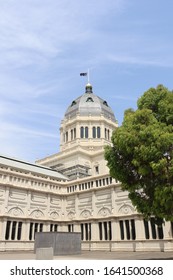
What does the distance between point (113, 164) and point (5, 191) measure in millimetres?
27502

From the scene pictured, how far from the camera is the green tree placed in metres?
16.6

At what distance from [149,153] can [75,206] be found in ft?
111

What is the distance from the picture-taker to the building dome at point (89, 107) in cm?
6425

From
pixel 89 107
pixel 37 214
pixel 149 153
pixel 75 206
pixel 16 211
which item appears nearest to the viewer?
pixel 149 153

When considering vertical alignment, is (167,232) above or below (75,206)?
below

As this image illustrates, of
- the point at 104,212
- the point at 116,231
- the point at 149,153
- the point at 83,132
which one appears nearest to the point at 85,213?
the point at 104,212

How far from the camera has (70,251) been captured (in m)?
30.8

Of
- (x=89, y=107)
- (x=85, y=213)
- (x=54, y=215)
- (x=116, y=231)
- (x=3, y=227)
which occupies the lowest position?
(x=116, y=231)

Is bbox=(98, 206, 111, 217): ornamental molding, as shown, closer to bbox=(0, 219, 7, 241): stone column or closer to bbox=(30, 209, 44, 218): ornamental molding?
bbox=(30, 209, 44, 218): ornamental molding

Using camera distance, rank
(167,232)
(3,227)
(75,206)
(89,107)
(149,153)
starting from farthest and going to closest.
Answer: (89,107)
(75,206)
(3,227)
(167,232)
(149,153)

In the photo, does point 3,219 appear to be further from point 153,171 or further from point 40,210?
point 153,171

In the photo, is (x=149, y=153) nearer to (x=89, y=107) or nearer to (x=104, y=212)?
(x=104, y=212)

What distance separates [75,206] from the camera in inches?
1885
